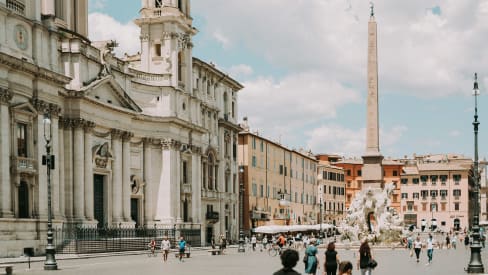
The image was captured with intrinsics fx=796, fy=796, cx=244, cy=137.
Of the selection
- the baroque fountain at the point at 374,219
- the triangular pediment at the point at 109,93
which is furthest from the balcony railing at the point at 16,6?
the baroque fountain at the point at 374,219

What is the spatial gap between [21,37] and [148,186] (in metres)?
21.2

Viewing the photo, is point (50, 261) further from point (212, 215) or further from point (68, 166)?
point (212, 215)

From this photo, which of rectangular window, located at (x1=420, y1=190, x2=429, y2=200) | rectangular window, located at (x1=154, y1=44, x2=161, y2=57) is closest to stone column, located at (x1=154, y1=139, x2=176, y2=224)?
rectangular window, located at (x1=154, y1=44, x2=161, y2=57)

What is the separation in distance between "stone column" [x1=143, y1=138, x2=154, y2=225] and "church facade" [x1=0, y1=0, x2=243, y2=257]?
80 millimetres

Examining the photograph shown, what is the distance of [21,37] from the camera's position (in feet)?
136

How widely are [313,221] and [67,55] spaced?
7075cm

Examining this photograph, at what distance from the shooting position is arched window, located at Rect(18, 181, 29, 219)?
4181cm

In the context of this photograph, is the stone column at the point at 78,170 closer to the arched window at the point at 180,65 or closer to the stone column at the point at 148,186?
the stone column at the point at 148,186

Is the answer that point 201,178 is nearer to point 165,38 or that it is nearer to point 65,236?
point 165,38

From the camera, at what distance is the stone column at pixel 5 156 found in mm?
39156

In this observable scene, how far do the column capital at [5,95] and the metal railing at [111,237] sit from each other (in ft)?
26.6

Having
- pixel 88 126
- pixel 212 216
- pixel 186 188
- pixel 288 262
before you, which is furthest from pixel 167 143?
pixel 288 262

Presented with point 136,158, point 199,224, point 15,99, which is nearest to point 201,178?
point 199,224

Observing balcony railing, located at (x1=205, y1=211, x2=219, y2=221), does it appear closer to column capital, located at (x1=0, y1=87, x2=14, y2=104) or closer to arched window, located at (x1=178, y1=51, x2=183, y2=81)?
arched window, located at (x1=178, y1=51, x2=183, y2=81)
